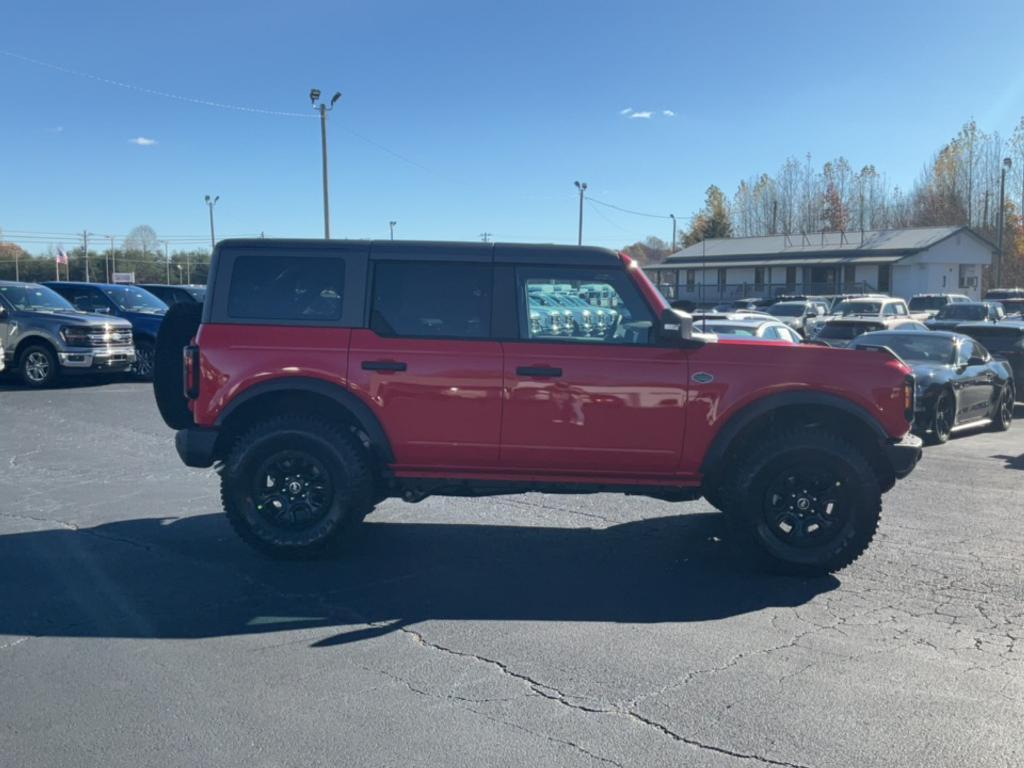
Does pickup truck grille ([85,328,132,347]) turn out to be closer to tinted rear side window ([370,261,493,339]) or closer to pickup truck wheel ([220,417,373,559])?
pickup truck wheel ([220,417,373,559])

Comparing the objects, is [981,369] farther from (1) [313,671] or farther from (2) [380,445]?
(1) [313,671]

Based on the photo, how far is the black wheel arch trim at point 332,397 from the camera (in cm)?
626

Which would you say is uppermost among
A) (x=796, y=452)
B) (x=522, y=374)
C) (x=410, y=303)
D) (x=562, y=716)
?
(x=410, y=303)

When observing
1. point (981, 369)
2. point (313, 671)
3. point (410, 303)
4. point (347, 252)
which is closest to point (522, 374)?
point (410, 303)

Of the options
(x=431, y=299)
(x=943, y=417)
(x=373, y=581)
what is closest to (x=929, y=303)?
(x=943, y=417)

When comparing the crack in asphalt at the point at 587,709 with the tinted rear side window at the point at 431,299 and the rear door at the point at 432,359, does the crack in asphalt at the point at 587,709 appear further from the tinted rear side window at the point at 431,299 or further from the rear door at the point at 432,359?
the tinted rear side window at the point at 431,299

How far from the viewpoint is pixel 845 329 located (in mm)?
18188

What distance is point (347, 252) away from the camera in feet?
21.1

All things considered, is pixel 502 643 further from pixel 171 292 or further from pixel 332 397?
pixel 171 292

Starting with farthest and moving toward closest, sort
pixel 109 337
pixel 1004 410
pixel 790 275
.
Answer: pixel 790 275 < pixel 109 337 < pixel 1004 410

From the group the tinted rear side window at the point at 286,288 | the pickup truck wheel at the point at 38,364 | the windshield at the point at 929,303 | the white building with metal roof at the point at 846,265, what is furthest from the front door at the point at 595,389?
the white building with metal roof at the point at 846,265

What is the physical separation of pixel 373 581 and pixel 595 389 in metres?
1.86

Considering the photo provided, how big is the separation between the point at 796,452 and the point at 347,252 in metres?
3.24

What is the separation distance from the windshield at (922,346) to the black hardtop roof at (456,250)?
734cm
